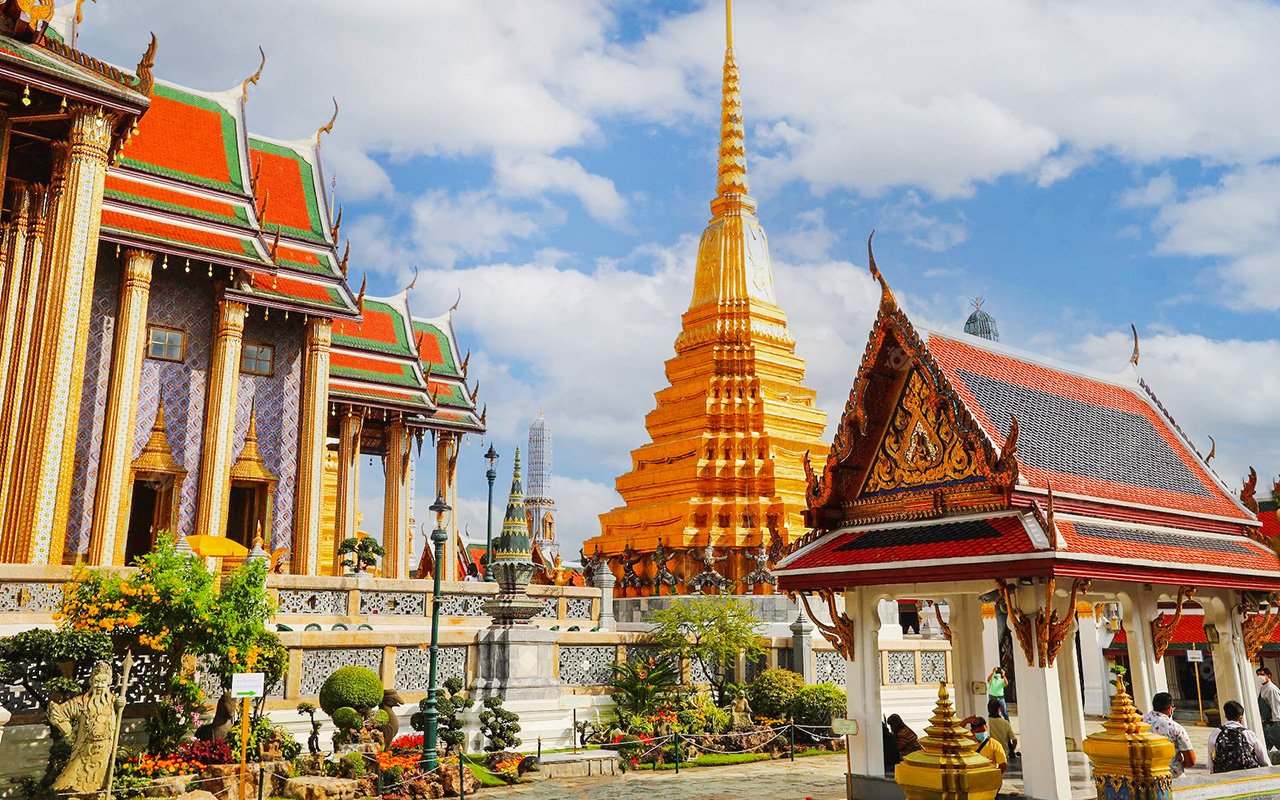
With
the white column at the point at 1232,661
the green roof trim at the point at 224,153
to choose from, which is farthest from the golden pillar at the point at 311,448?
the white column at the point at 1232,661

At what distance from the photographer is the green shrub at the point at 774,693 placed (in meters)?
16.3

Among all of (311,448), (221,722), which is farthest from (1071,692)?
(311,448)

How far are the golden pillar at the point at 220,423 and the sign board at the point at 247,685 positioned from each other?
13.1 meters

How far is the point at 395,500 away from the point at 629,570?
766cm

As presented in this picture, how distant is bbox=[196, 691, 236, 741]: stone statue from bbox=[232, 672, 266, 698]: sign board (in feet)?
6.49

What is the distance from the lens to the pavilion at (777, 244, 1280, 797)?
8352 mm

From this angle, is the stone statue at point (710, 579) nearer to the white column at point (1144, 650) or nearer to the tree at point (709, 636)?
the tree at point (709, 636)

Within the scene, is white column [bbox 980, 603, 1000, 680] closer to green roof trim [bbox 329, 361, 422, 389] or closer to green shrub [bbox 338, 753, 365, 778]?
green shrub [bbox 338, 753, 365, 778]

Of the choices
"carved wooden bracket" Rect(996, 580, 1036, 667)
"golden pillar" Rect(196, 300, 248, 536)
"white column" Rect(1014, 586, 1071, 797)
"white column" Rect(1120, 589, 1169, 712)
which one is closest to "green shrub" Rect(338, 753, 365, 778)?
"white column" Rect(1014, 586, 1071, 797)

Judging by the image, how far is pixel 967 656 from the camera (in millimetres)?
11477

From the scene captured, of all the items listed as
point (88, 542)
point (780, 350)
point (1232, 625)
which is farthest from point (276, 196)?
point (1232, 625)

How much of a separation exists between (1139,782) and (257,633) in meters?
9.20

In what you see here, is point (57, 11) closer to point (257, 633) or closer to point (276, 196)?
point (276, 196)

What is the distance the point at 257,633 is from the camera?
1147cm
